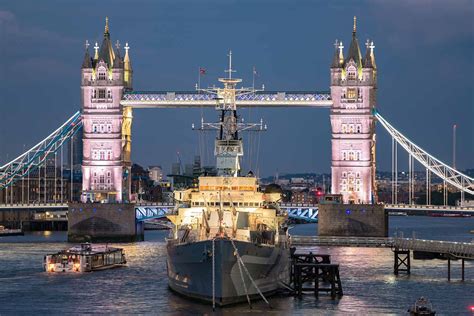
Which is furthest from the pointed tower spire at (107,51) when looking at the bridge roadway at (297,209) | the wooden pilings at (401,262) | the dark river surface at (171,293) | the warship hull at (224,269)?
the warship hull at (224,269)

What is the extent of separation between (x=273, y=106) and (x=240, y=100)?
5736 millimetres

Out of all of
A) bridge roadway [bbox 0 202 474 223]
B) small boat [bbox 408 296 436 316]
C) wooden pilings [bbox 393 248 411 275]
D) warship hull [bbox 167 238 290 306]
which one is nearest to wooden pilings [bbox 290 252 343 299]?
warship hull [bbox 167 238 290 306]

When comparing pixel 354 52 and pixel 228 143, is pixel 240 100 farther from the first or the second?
pixel 228 143

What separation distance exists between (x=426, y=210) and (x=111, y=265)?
163ft

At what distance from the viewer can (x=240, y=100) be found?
497 ft

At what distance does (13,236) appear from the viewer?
18500 cm

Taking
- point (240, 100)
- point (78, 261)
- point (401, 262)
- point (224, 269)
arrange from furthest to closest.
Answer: point (240, 100) < point (78, 261) < point (401, 262) < point (224, 269)

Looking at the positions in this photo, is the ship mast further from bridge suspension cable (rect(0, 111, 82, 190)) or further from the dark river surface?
bridge suspension cable (rect(0, 111, 82, 190))

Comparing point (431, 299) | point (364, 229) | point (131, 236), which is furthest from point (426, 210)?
A: point (431, 299)

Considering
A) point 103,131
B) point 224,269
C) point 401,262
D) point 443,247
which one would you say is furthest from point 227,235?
point 103,131

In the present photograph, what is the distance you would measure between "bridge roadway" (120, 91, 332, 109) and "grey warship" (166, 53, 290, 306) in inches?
2421

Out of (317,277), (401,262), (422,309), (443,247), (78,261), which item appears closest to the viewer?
(422,309)

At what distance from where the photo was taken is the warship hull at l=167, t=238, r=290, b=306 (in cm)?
7656

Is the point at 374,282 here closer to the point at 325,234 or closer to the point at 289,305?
the point at 289,305
